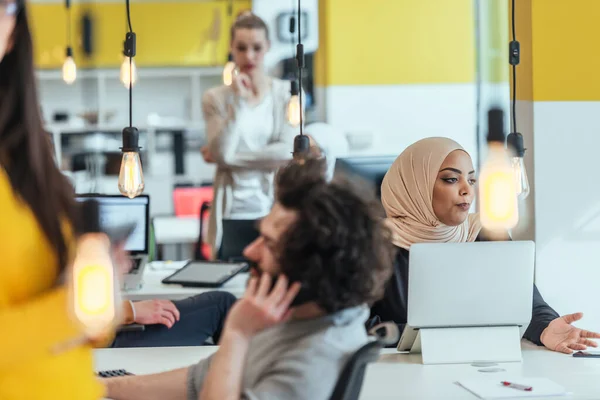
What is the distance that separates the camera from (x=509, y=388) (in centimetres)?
232

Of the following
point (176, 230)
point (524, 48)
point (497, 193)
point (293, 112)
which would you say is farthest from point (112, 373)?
point (176, 230)

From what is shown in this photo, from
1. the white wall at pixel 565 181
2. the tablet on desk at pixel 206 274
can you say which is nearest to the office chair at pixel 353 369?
the white wall at pixel 565 181

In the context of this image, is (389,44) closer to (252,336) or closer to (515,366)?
A: (515,366)

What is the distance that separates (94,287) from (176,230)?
5686 millimetres

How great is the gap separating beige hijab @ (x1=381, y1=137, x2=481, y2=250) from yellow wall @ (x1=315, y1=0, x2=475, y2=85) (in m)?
3.07

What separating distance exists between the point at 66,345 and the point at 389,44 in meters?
5.09

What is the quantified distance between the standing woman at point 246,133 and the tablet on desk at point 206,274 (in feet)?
2.30

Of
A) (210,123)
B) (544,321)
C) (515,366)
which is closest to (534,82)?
(544,321)

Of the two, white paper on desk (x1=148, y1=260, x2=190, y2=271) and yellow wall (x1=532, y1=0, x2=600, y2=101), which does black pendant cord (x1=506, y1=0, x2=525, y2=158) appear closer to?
yellow wall (x1=532, y1=0, x2=600, y2=101)

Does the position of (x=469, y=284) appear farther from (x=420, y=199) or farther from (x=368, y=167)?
(x=368, y=167)

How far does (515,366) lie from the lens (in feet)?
8.61

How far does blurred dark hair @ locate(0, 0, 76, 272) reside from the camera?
1440 mm

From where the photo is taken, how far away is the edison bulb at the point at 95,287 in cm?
133

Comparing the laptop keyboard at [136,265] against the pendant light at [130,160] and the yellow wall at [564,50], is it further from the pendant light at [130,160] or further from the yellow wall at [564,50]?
the yellow wall at [564,50]
